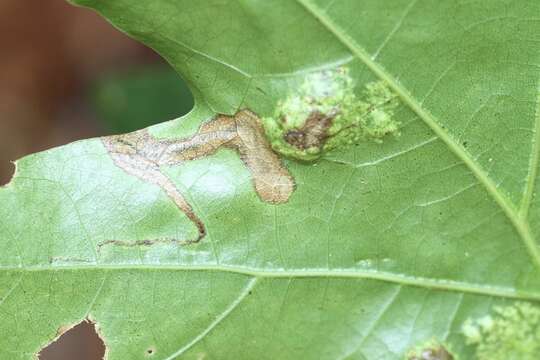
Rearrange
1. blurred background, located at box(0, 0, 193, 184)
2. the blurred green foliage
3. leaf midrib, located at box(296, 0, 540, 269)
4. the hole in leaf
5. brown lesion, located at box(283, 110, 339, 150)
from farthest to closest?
blurred background, located at box(0, 0, 193, 184), the hole in leaf, the blurred green foliage, brown lesion, located at box(283, 110, 339, 150), leaf midrib, located at box(296, 0, 540, 269)

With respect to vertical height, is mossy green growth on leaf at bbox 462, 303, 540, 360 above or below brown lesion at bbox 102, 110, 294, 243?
below

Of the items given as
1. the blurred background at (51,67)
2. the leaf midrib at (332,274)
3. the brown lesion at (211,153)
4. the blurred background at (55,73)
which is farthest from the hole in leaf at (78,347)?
the brown lesion at (211,153)

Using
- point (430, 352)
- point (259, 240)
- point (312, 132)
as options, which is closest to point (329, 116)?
point (312, 132)

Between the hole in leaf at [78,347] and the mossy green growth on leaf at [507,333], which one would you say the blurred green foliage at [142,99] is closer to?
the hole in leaf at [78,347]

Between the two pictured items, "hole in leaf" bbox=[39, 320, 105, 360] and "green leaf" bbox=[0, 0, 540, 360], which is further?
"hole in leaf" bbox=[39, 320, 105, 360]

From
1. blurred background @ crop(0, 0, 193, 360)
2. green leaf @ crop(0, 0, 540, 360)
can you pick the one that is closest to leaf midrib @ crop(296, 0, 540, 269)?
green leaf @ crop(0, 0, 540, 360)

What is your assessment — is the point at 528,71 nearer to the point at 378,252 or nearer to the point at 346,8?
the point at 346,8

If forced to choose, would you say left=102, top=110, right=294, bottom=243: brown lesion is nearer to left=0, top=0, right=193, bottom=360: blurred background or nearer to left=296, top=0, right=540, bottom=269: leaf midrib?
left=296, top=0, right=540, bottom=269: leaf midrib
